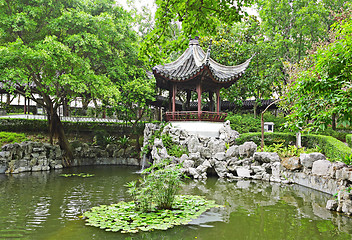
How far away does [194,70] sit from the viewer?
503 inches

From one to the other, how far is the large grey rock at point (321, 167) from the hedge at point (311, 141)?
1112 millimetres

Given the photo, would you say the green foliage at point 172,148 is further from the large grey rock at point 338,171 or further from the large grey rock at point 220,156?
the large grey rock at point 338,171

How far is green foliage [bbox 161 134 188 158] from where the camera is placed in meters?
11.1

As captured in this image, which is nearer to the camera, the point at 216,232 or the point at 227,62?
the point at 216,232

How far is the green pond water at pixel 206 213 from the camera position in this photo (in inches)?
169

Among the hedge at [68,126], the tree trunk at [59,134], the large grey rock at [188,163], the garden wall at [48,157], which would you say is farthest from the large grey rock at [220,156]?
the tree trunk at [59,134]

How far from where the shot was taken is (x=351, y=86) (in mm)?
3766

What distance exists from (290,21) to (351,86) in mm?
14690

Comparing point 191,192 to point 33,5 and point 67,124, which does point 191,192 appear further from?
point 67,124

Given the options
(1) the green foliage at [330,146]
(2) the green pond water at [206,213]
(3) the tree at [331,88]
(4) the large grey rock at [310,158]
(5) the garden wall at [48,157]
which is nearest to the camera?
(3) the tree at [331,88]

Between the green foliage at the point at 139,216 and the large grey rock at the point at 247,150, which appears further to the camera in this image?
the large grey rock at the point at 247,150

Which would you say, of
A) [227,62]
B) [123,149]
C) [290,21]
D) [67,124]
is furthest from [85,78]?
[290,21]

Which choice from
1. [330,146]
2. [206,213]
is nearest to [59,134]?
[206,213]

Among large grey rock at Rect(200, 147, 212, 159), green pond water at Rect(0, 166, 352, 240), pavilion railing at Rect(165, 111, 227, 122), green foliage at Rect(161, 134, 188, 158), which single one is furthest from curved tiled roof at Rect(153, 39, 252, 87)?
green pond water at Rect(0, 166, 352, 240)
